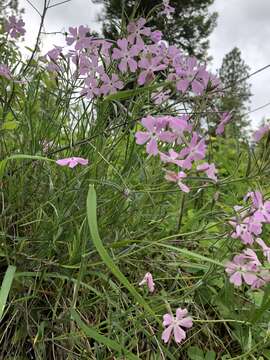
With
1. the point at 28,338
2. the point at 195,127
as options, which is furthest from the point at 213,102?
the point at 28,338

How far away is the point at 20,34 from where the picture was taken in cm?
123

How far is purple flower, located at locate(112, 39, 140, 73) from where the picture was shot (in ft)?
2.94

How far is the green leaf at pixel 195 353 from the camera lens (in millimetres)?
1005

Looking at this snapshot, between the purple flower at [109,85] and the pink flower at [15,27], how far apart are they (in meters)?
0.41

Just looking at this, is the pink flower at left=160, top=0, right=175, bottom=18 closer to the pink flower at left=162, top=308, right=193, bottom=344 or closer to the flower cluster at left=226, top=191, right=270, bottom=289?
the flower cluster at left=226, top=191, right=270, bottom=289

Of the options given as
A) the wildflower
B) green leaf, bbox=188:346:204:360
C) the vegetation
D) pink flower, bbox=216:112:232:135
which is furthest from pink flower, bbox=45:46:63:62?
green leaf, bbox=188:346:204:360

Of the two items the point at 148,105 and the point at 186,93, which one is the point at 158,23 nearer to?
the point at 148,105

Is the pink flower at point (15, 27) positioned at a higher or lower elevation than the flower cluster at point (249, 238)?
higher

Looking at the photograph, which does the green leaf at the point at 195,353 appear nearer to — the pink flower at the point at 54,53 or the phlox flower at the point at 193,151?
the phlox flower at the point at 193,151

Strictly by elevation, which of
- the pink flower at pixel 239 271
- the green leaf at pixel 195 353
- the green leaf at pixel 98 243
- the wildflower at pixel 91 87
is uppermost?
the wildflower at pixel 91 87

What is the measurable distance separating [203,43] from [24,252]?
620 inches

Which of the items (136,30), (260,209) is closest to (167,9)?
(136,30)

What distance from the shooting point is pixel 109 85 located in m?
0.93

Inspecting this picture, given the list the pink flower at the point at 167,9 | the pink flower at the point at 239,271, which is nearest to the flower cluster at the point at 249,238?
the pink flower at the point at 239,271
